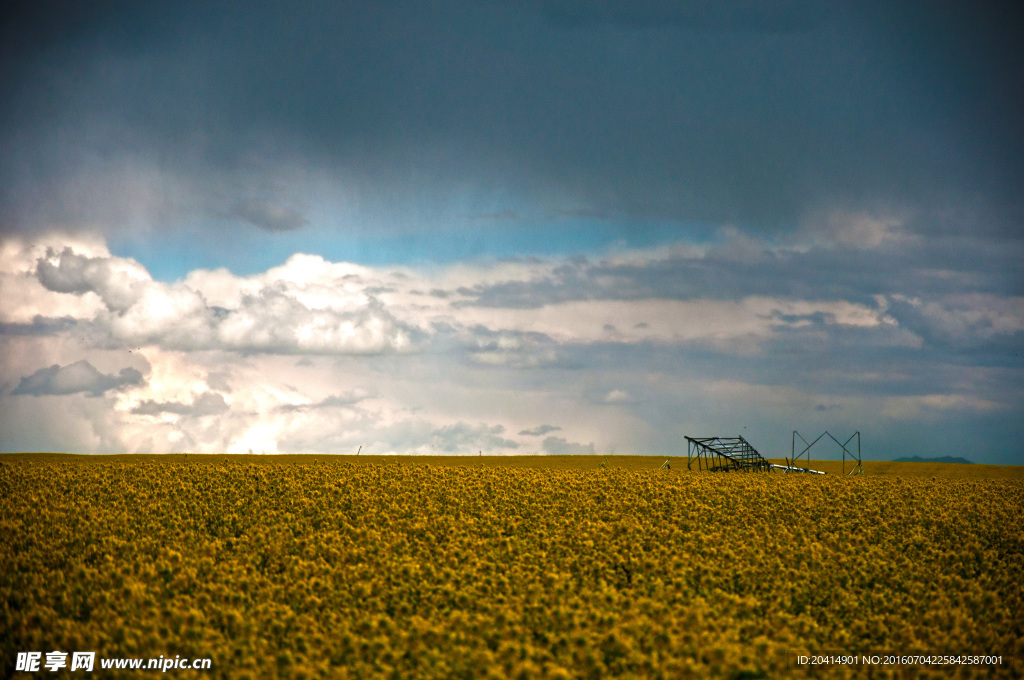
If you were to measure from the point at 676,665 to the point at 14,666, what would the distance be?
37.9 ft

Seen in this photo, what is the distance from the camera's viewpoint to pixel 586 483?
90.0 feet

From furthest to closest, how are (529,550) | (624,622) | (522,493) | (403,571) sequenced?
(522,493), (529,550), (403,571), (624,622)

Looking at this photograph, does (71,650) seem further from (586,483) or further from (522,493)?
(586,483)

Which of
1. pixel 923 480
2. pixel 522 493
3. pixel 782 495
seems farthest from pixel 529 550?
pixel 923 480

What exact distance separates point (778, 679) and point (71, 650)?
1188cm

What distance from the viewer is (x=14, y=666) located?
1230 cm

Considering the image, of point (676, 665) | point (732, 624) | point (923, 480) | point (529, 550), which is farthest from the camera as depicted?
point (923, 480)

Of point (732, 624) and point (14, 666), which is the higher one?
point (732, 624)

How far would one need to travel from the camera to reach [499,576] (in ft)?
46.5

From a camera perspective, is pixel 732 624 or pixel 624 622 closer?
pixel 624 622

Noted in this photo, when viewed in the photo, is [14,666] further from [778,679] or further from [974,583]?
[974,583]

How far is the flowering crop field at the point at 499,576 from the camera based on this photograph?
11.1 meters

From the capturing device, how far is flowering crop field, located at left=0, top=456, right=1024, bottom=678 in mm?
11125

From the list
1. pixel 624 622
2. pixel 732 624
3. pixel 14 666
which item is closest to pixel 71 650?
pixel 14 666
